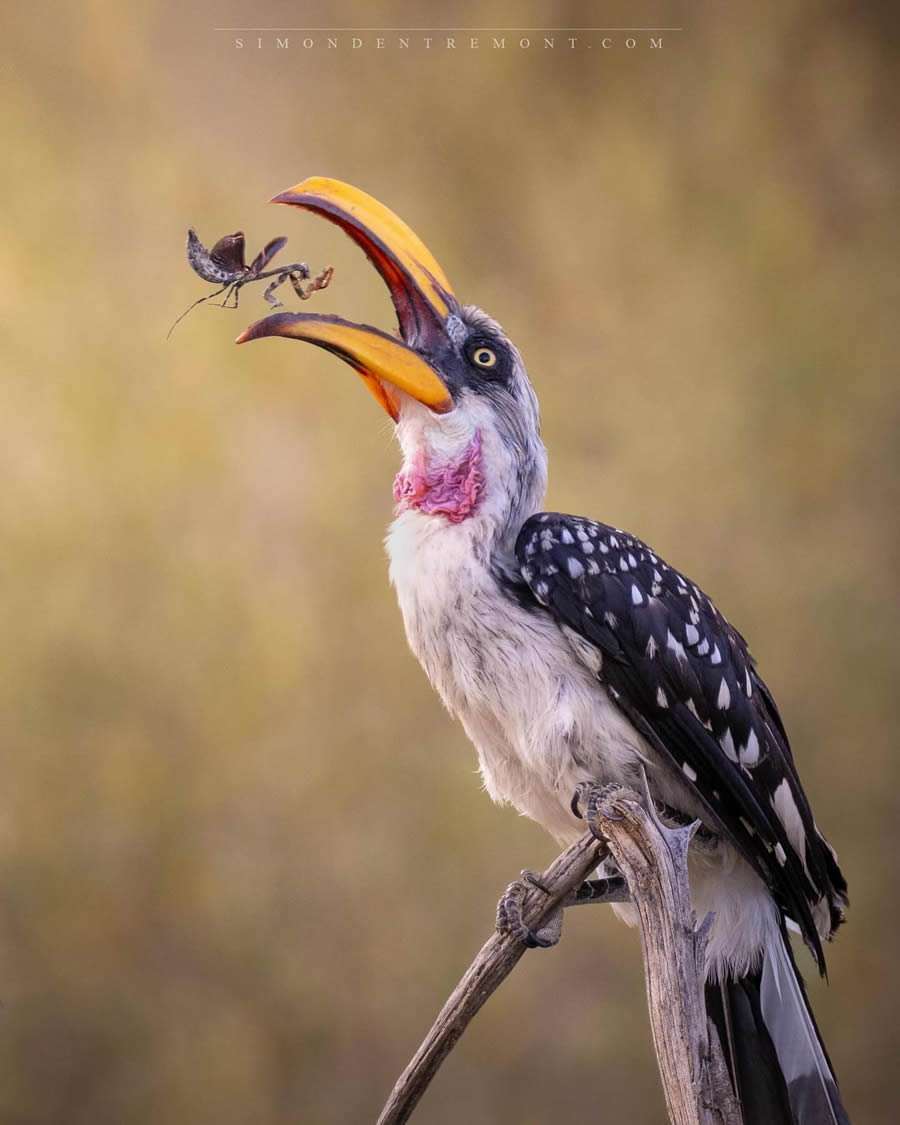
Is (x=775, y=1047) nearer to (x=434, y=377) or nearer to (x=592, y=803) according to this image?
(x=592, y=803)

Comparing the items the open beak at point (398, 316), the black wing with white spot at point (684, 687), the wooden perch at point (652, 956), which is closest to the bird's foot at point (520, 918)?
the wooden perch at point (652, 956)

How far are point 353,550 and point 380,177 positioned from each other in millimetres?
704

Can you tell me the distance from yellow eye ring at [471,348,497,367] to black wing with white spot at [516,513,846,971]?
0.74 feet

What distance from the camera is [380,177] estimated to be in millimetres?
2275

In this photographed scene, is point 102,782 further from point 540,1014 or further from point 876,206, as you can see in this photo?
point 876,206

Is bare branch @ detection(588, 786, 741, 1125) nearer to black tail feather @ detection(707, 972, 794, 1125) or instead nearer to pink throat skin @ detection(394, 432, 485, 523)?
black tail feather @ detection(707, 972, 794, 1125)

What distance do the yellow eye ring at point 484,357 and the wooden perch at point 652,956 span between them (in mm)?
583

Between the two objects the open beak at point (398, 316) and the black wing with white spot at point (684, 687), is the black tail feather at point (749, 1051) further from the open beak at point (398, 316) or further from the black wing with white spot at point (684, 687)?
the open beak at point (398, 316)

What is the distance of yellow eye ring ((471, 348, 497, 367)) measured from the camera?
1611 millimetres

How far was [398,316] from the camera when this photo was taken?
162 centimetres

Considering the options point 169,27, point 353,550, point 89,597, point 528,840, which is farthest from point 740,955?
point 169,27

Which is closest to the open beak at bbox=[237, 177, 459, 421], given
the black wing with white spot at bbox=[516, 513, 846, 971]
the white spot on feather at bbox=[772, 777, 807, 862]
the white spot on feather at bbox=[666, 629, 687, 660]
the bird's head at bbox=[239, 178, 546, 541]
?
the bird's head at bbox=[239, 178, 546, 541]

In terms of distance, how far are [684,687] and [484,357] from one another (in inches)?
20.0

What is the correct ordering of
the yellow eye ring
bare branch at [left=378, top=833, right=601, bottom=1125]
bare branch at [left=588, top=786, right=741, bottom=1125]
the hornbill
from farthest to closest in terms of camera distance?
1. the yellow eye ring
2. the hornbill
3. bare branch at [left=378, top=833, right=601, bottom=1125]
4. bare branch at [left=588, top=786, right=741, bottom=1125]
